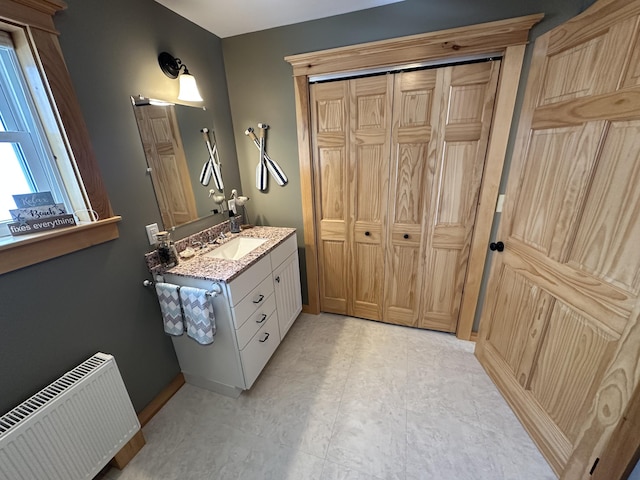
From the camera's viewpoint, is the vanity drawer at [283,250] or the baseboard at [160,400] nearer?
the baseboard at [160,400]

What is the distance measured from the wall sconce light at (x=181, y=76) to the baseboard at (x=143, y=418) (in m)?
1.86

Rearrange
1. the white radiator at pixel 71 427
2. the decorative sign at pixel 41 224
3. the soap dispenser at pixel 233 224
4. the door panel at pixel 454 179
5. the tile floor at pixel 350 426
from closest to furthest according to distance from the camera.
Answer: the white radiator at pixel 71 427 < the decorative sign at pixel 41 224 < the tile floor at pixel 350 426 < the door panel at pixel 454 179 < the soap dispenser at pixel 233 224

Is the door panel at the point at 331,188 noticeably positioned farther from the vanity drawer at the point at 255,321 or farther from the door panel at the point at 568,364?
the door panel at the point at 568,364

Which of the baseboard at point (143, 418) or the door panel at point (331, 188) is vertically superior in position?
the door panel at point (331, 188)

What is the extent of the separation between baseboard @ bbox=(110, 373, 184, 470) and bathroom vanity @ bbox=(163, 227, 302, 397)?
0.09m

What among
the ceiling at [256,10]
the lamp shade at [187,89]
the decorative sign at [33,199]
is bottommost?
the decorative sign at [33,199]

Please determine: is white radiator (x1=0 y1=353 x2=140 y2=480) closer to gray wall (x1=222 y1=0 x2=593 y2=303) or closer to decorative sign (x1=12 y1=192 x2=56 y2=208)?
decorative sign (x1=12 y1=192 x2=56 y2=208)

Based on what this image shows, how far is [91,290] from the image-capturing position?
4.01 feet

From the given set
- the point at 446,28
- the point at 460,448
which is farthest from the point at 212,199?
the point at 460,448

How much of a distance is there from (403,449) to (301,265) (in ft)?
4.89

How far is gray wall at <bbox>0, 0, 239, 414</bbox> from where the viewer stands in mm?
1020

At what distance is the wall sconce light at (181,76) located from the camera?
153cm

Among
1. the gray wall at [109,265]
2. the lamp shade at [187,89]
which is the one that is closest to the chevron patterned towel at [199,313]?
the gray wall at [109,265]

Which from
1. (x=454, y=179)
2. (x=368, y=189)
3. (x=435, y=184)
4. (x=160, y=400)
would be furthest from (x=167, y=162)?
(x=454, y=179)
